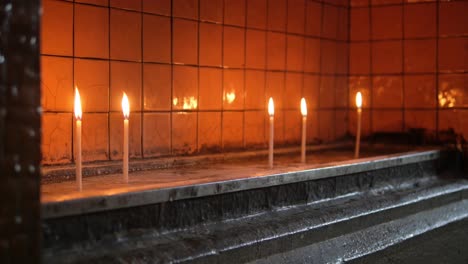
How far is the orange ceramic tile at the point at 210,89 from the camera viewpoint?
9.53 ft

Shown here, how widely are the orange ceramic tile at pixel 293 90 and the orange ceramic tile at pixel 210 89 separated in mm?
568

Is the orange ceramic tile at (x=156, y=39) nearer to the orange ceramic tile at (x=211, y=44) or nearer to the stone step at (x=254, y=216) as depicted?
the orange ceramic tile at (x=211, y=44)

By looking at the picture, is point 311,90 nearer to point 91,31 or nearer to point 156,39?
point 156,39

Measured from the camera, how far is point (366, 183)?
2.67m

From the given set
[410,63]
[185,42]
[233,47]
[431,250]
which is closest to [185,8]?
[185,42]

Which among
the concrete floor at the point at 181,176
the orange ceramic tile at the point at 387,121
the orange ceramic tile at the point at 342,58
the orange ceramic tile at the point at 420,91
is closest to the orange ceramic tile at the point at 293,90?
the concrete floor at the point at 181,176

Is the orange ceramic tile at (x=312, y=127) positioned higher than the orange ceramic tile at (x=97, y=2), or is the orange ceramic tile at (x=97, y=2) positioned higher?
the orange ceramic tile at (x=97, y=2)

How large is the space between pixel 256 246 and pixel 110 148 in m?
0.92

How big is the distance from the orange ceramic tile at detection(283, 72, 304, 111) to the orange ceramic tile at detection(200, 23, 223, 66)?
613 mm

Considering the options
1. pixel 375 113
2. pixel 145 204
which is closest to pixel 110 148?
pixel 145 204

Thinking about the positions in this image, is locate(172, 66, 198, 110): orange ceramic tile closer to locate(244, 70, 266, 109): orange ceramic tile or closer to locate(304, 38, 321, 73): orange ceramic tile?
locate(244, 70, 266, 109): orange ceramic tile

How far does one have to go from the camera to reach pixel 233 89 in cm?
310

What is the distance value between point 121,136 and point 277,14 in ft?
4.30

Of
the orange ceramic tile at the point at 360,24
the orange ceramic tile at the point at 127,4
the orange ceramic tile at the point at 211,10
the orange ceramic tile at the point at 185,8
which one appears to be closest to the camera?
the orange ceramic tile at the point at 127,4
